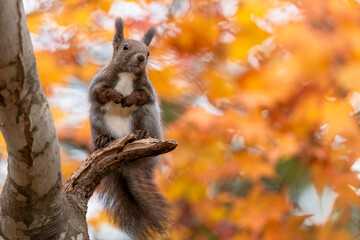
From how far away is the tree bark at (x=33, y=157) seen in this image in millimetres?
1390

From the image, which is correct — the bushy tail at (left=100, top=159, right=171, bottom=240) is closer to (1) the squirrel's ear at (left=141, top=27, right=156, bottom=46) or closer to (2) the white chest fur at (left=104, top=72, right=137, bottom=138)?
(2) the white chest fur at (left=104, top=72, right=137, bottom=138)

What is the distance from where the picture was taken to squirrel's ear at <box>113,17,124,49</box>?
256cm

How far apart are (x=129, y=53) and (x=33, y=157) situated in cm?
102

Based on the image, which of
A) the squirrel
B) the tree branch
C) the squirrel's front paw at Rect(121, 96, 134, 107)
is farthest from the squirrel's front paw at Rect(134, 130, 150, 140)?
the tree branch

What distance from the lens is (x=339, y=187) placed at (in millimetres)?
3955

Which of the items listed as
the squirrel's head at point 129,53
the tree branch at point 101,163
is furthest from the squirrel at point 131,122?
the tree branch at point 101,163

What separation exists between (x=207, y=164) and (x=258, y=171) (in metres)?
0.44

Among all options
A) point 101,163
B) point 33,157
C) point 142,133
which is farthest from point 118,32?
point 33,157

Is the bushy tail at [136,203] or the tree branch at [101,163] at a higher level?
the tree branch at [101,163]

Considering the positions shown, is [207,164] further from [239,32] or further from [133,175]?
[133,175]

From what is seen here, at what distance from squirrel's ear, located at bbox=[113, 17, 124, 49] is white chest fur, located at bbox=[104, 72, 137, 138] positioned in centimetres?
23

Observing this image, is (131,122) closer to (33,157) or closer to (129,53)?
(129,53)

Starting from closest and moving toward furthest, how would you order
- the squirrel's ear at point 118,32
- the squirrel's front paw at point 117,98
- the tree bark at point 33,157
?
the tree bark at point 33,157
the squirrel's front paw at point 117,98
the squirrel's ear at point 118,32

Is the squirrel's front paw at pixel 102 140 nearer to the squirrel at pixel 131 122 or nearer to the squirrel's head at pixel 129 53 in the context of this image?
the squirrel at pixel 131 122
